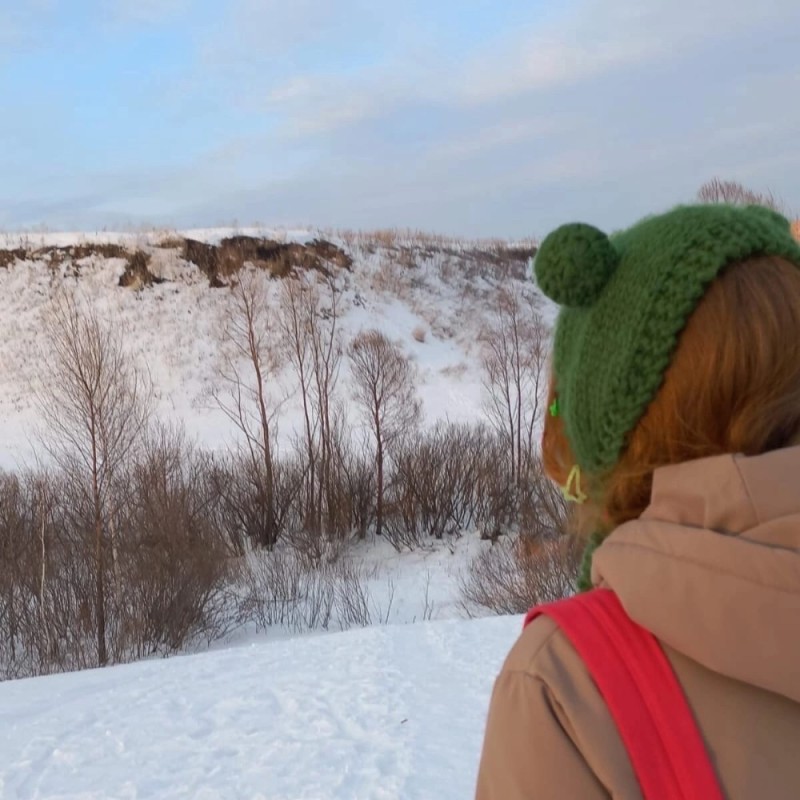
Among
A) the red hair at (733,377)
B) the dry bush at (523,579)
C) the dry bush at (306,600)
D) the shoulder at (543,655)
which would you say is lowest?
the dry bush at (306,600)

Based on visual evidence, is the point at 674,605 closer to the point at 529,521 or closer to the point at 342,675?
the point at 342,675

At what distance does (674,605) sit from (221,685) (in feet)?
23.5

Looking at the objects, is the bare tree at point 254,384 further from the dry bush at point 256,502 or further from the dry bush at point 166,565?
the dry bush at point 166,565

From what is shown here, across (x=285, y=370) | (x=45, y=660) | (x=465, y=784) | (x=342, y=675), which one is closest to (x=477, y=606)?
(x=342, y=675)

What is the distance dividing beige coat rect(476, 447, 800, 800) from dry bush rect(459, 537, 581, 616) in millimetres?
10470

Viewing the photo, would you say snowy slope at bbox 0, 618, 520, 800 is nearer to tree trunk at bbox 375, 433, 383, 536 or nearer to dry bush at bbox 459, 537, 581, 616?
dry bush at bbox 459, 537, 581, 616

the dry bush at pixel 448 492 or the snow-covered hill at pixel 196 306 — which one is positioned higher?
the snow-covered hill at pixel 196 306

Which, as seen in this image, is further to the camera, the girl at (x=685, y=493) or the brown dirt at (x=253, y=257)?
the brown dirt at (x=253, y=257)

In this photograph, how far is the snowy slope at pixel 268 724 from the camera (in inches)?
206

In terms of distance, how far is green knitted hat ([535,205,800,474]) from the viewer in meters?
0.96

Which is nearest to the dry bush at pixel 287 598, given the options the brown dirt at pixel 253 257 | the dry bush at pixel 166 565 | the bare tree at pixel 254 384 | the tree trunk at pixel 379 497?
the dry bush at pixel 166 565

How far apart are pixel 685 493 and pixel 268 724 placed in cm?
602

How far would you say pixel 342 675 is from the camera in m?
7.43

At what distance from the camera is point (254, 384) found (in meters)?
26.2
